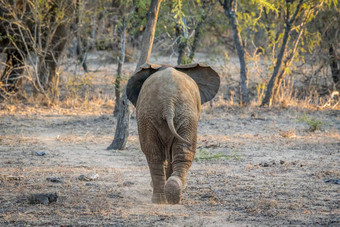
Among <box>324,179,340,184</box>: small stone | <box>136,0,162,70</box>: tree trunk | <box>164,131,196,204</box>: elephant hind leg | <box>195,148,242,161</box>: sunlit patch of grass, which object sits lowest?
<box>195,148,242,161</box>: sunlit patch of grass

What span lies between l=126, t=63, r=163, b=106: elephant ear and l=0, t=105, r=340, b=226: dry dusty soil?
1167 mm

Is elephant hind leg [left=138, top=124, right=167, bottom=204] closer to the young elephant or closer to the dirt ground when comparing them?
the young elephant

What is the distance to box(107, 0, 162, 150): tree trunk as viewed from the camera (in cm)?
869

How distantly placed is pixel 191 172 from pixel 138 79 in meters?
1.98

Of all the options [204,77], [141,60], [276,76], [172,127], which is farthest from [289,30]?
[172,127]

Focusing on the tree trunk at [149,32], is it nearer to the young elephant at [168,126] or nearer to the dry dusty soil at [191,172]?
the dry dusty soil at [191,172]

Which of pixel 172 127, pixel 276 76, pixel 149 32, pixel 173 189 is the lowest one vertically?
pixel 173 189

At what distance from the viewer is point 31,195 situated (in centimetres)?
584

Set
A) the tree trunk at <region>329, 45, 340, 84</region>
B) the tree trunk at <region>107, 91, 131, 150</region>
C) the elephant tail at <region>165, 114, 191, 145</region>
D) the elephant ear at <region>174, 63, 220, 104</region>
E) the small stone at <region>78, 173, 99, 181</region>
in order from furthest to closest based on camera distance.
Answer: the tree trunk at <region>329, 45, 340, 84</region>
the tree trunk at <region>107, 91, 131, 150</region>
the small stone at <region>78, 173, 99, 181</region>
the elephant ear at <region>174, 63, 220, 104</region>
the elephant tail at <region>165, 114, 191, 145</region>

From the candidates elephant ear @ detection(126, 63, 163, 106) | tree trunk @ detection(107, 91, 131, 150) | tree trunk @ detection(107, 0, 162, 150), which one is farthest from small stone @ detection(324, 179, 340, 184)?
tree trunk @ detection(107, 91, 131, 150)

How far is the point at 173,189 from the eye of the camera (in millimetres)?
5531

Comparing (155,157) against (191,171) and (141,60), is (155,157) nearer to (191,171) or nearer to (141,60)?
(191,171)

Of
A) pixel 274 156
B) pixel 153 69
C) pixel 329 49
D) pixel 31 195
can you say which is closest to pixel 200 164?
pixel 274 156

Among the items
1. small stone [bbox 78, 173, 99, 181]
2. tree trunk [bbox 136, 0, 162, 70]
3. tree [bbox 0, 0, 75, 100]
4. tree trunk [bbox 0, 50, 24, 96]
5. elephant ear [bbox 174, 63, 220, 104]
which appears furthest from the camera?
tree trunk [bbox 0, 50, 24, 96]
